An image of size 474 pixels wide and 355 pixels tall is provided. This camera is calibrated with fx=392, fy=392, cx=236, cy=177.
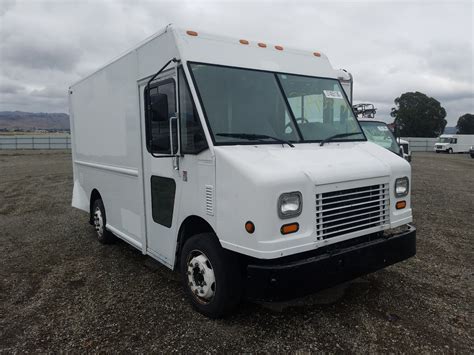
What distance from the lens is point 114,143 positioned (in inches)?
228

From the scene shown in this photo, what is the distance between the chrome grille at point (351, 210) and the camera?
351 cm

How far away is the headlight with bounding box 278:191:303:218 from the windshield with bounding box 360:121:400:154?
298 inches

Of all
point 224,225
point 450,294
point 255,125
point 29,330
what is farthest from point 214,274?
point 450,294

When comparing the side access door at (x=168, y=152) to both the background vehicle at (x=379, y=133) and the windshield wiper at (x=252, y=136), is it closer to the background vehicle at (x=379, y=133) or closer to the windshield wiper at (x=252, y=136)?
the windshield wiper at (x=252, y=136)

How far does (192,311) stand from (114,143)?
2.88 meters

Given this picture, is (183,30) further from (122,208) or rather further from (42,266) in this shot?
(42,266)

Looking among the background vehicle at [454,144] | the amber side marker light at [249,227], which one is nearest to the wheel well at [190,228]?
the amber side marker light at [249,227]

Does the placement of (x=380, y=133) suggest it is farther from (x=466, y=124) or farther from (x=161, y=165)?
(x=466, y=124)

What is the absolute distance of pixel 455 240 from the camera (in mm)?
6629

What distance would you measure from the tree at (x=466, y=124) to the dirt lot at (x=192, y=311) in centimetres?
7902

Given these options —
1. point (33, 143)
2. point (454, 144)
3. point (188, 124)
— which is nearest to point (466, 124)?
point (454, 144)

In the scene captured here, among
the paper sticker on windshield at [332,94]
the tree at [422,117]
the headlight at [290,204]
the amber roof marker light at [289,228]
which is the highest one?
the tree at [422,117]

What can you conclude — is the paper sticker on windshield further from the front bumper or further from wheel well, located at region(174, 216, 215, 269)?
wheel well, located at region(174, 216, 215, 269)

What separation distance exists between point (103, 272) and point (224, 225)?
2.75m
